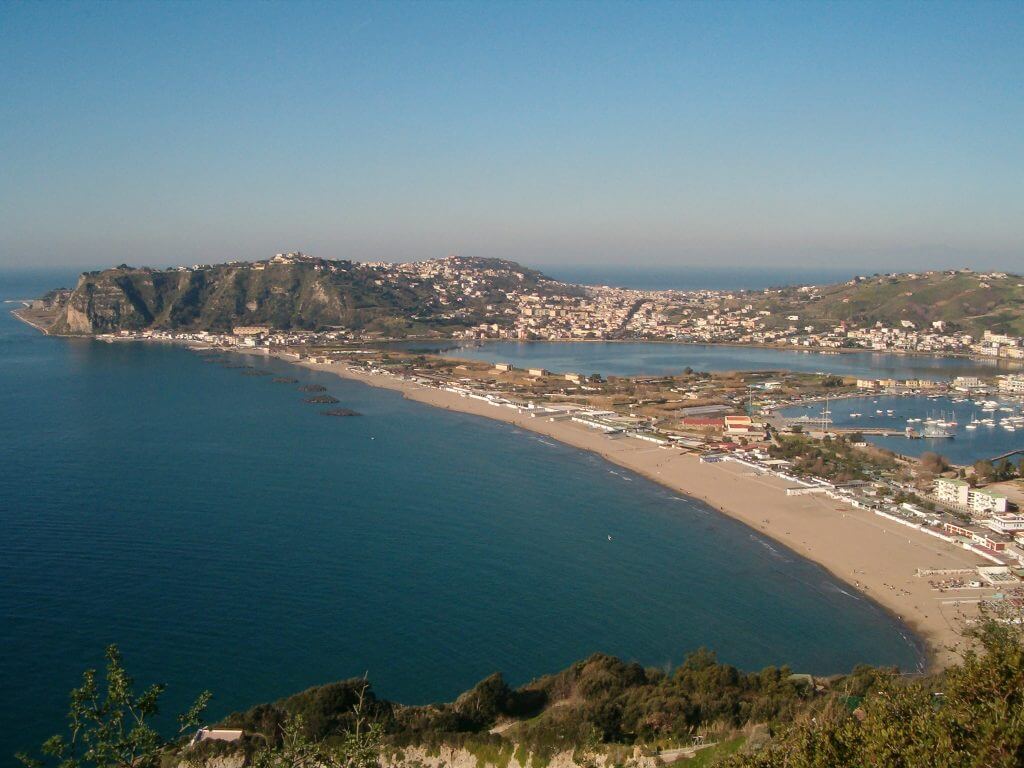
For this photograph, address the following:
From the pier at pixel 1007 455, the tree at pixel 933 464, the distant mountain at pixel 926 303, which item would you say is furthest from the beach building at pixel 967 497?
the distant mountain at pixel 926 303

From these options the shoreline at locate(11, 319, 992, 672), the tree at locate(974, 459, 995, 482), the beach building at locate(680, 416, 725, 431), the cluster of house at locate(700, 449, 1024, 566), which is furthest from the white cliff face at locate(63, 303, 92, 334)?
the tree at locate(974, 459, 995, 482)

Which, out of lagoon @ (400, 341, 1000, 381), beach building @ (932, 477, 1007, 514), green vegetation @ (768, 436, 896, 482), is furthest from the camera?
lagoon @ (400, 341, 1000, 381)

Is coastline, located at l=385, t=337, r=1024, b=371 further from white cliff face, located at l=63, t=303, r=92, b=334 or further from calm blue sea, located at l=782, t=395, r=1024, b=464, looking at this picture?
white cliff face, located at l=63, t=303, r=92, b=334

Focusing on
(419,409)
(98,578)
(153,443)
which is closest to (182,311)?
(419,409)

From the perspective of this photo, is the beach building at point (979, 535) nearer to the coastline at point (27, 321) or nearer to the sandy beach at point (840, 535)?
the sandy beach at point (840, 535)

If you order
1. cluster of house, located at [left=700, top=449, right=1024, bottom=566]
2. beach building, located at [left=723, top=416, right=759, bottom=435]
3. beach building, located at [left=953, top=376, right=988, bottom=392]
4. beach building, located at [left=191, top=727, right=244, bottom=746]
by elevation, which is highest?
beach building, located at [left=953, top=376, right=988, bottom=392]

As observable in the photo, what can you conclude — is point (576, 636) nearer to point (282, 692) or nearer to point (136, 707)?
point (282, 692)

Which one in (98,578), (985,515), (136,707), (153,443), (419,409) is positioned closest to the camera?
(136,707)
